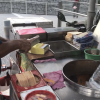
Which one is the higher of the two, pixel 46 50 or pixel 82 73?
pixel 46 50

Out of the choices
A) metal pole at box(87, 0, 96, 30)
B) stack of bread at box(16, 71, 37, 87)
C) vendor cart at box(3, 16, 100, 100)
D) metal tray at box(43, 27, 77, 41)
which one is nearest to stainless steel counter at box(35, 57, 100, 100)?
vendor cart at box(3, 16, 100, 100)

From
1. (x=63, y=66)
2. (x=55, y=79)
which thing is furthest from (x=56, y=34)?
(x=55, y=79)

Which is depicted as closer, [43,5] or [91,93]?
[91,93]

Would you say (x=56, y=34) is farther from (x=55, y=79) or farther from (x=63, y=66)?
(x=55, y=79)

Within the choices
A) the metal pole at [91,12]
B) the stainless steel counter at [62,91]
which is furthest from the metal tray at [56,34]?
the stainless steel counter at [62,91]

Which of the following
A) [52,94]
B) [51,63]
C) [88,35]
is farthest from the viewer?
[88,35]

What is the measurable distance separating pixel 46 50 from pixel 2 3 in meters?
10.1

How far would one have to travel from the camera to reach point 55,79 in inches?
41.6

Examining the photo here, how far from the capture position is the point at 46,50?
1482 mm

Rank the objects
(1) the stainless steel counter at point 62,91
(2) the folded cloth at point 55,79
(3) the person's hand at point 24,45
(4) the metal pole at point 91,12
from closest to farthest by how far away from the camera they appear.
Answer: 1. (1) the stainless steel counter at point 62,91
2. (2) the folded cloth at point 55,79
3. (3) the person's hand at point 24,45
4. (4) the metal pole at point 91,12

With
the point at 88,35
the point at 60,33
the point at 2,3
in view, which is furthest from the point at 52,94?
the point at 2,3

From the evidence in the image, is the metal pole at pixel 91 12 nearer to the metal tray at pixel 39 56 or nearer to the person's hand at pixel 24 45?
the metal tray at pixel 39 56

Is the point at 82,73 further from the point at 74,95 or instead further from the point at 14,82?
the point at 14,82

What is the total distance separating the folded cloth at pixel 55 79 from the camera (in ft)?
3.29
